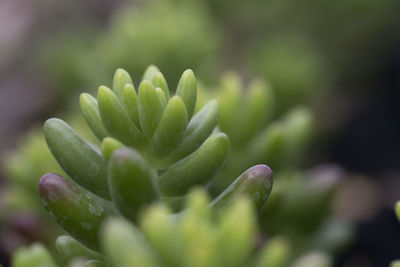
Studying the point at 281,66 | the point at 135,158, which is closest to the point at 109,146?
the point at 135,158

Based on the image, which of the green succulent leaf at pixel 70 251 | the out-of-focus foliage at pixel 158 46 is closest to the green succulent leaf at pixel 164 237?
the green succulent leaf at pixel 70 251

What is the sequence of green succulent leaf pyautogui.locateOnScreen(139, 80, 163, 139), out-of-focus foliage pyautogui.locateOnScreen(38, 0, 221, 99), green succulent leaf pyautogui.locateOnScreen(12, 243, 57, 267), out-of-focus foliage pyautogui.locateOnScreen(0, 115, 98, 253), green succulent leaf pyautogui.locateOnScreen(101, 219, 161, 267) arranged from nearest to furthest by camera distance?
1. green succulent leaf pyautogui.locateOnScreen(101, 219, 161, 267)
2. green succulent leaf pyautogui.locateOnScreen(12, 243, 57, 267)
3. green succulent leaf pyautogui.locateOnScreen(139, 80, 163, 139)
4. out-of-focus foliage pyautogui.locateOnScreen(0, 115, 98, 253)
5. out-of-focus foliage pyautogui.locateOnScreen(38, 0, 221, 99)

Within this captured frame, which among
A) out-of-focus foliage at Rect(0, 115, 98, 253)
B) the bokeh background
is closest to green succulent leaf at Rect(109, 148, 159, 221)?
out-of-focus foliage at Rect(0, 115, 98, 253)

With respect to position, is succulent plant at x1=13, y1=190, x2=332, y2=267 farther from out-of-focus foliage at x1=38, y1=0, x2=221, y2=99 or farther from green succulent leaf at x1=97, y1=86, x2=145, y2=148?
out-of-focus foliage at x1=38, y1=0, x2=221, y2=99

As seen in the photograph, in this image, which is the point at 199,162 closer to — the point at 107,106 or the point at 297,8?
the point at 107,106

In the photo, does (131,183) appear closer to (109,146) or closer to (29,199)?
(109,146)

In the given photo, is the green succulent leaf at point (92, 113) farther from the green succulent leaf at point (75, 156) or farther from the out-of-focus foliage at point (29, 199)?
the out-of-focus foliage at point (29, 199)
